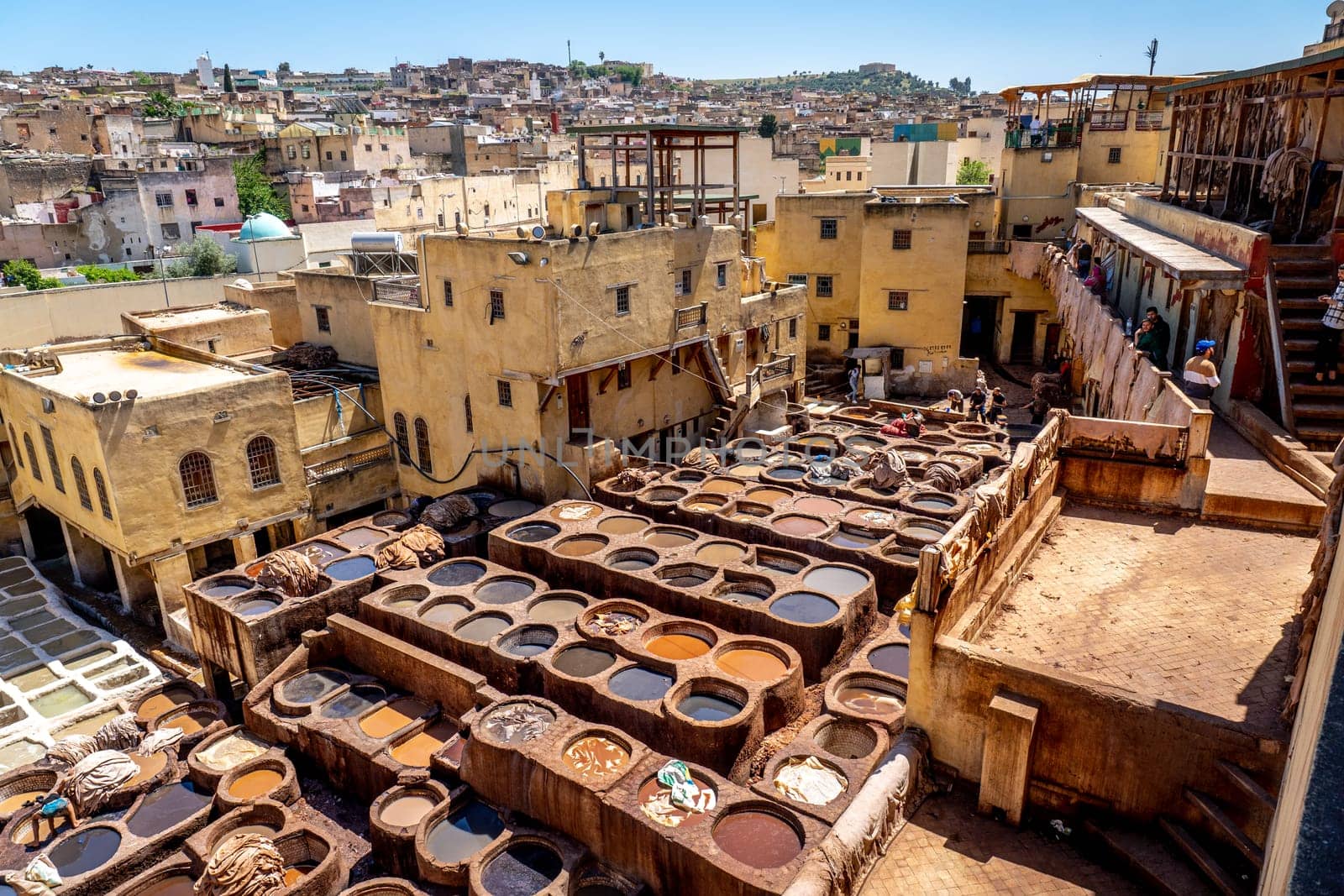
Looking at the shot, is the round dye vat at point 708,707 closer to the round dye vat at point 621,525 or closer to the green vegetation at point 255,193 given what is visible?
the round dye vat at point 621,525

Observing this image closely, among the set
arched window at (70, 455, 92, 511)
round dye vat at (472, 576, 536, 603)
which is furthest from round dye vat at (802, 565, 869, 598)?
arched window at (70, 455, 92, 511)

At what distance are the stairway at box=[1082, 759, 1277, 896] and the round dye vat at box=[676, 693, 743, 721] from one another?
6934 millimetres

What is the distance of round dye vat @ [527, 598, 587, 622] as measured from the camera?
18.8 meters

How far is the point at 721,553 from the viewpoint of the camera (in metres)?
20.5

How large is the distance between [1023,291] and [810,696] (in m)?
28.8

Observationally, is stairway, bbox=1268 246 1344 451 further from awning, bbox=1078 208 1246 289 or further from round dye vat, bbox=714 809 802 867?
round dye vat, bbox=714 809 802 867

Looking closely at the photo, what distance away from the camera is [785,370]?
33.2 metres

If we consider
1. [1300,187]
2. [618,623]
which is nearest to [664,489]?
[618,623]

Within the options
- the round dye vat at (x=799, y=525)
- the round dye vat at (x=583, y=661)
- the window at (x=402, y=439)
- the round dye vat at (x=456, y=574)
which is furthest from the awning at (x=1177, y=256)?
the window at (x=402, y=439)

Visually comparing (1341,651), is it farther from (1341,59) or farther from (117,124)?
(117,124)

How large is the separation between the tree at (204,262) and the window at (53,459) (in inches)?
902

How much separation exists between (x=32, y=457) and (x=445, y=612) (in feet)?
53.8

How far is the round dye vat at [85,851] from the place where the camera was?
15.3 m

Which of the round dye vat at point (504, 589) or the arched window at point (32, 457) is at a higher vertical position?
the arched window at point (32, 457)
